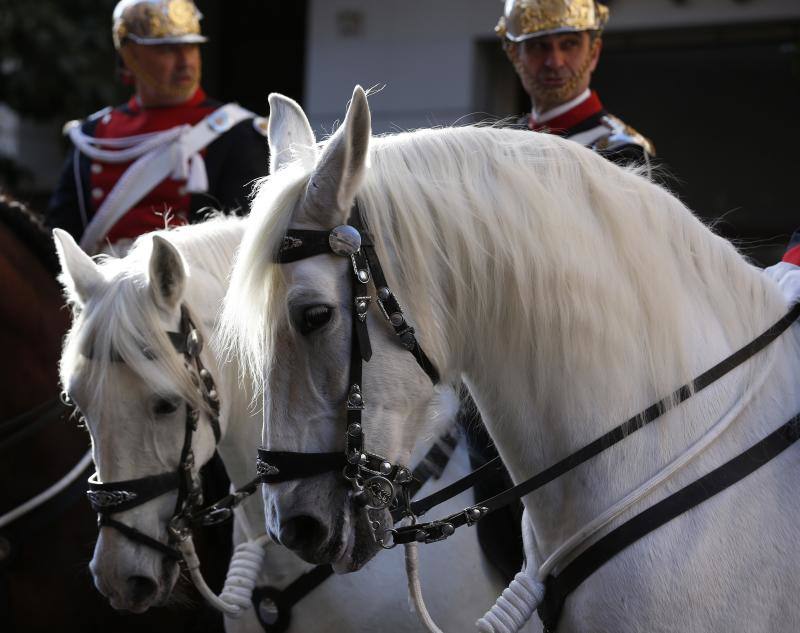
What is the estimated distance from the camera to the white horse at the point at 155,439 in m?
2.74

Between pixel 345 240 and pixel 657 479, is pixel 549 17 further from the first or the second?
pixel 657 479

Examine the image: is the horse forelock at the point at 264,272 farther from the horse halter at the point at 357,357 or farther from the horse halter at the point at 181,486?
the horse halter at the point at 181,486

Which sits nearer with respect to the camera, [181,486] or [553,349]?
[553,349]

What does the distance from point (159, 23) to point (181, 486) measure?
7.50 ft

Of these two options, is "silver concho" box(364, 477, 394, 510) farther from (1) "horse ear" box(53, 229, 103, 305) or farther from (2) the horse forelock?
(1) "horse ear" box(53, 229, 103, 305)

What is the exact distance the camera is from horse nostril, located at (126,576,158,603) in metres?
2.82

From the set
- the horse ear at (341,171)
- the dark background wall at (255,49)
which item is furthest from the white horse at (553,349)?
the dark background wall at (255,49)

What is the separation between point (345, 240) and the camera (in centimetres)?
189

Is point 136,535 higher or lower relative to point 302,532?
lower

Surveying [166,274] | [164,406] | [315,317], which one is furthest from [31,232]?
[315,317]

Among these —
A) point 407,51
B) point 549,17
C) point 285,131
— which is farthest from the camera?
point 407,51

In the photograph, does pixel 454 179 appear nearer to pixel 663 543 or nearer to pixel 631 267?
pixel 631 267

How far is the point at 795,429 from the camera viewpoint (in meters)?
1.99

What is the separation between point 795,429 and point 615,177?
1.95 ft
